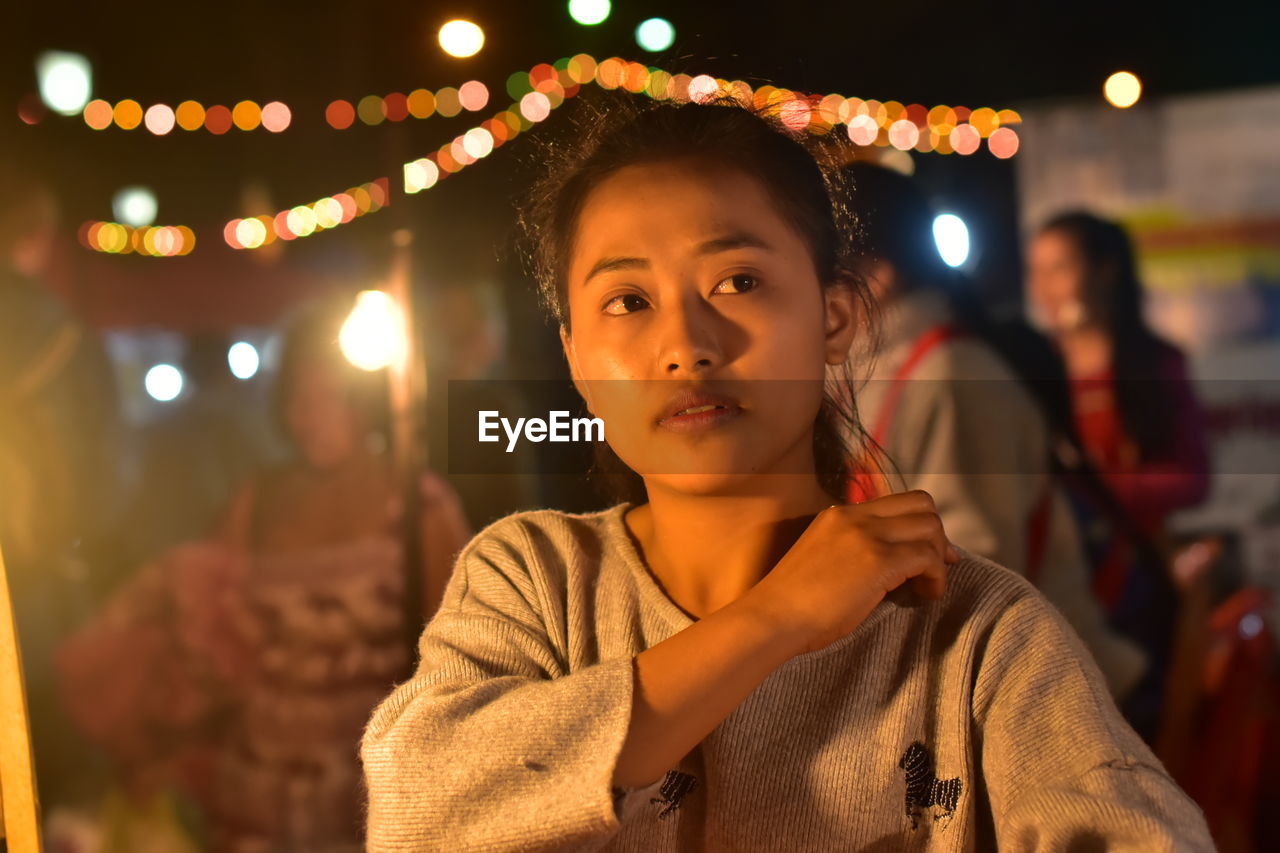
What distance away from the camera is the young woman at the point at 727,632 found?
2.34 feet

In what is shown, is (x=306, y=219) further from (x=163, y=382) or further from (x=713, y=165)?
(x=713, y=165)

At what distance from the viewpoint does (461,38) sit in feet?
4.55

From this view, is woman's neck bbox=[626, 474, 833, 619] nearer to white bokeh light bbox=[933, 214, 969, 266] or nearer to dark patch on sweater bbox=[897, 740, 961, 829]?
dark patch on sweater bbox=[897, 740, 961, 829]

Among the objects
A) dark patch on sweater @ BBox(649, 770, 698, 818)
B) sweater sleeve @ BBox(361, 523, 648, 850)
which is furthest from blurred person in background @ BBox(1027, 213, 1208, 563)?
sweater sleeve @ BBox(361, 523, 648, 850)

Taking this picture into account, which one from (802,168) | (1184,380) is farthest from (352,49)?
(1184,380)

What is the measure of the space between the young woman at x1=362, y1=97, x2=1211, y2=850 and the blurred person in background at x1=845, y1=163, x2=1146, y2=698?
247 millimetres

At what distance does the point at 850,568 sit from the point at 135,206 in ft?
5.78

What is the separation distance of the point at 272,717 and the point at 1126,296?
200 cm

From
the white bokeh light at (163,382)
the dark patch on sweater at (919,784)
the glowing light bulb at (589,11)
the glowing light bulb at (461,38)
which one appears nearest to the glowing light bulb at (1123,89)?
the glowing light bulb at (589,11)

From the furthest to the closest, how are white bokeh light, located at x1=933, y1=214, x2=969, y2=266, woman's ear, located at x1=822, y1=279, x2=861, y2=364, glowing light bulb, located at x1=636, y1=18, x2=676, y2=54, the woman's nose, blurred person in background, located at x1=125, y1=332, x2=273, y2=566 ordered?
blurred person in background, located at x1=125, y1=332, x2=273, y2=566 < white bokeh light, located at x1=933, y1=214, x2=969, y2=266 < glowing light bulb, located at x1=636, y1=18, x2=676, y2=54 < woman's ear, located at x1=822, y1=279, x2=861, y2=364 < the woman's nose

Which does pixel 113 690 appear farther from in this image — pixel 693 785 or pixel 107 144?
pixel 693 785

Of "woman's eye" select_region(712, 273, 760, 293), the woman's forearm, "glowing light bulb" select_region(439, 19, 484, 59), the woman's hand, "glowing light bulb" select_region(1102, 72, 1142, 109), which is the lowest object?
the woman's forearm

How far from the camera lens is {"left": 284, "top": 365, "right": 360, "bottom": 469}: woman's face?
5.60 ft

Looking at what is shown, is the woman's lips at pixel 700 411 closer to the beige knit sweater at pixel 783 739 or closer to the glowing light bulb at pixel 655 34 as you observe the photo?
the beige knit sweater at pixel 783 739
